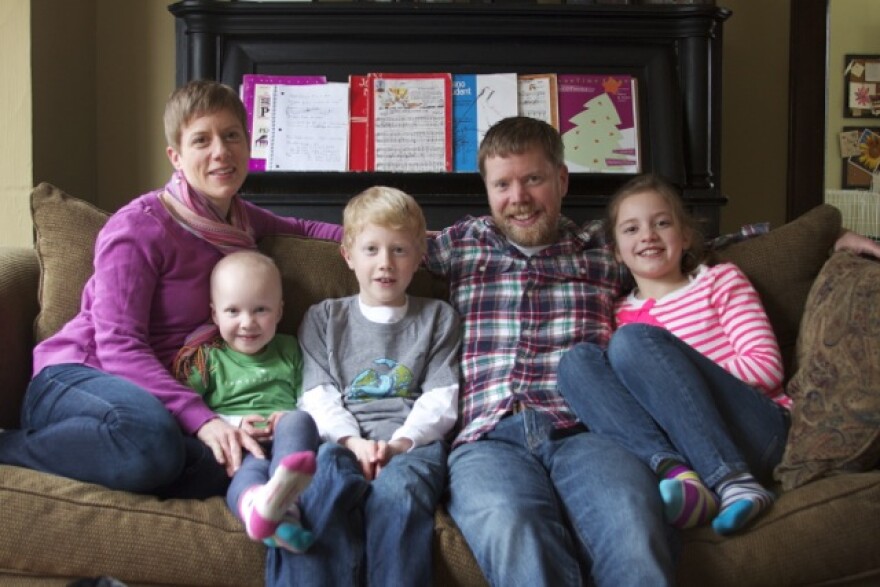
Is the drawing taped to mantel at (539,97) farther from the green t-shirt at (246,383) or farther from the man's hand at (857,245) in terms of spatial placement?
the green t-shirt at (246,383)

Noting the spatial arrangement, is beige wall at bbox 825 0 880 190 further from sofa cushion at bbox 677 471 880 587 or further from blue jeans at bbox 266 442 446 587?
blue jeans at bbox 266 442 446 587

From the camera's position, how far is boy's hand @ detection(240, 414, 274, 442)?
166 centimetres

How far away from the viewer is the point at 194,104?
186 centimetres

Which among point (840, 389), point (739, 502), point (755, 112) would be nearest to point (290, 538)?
point (739, 502)

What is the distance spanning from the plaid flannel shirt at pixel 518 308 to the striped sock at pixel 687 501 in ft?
1.04

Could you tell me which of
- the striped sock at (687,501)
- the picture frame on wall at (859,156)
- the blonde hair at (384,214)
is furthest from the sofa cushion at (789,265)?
the picture frame on wall at (859,156)

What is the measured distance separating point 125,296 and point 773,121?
2727mm

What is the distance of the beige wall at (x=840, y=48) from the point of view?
12.3ft

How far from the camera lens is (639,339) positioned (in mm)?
1706

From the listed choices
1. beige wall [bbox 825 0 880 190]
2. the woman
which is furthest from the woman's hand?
beige wall [bbox 825 0 880 190]

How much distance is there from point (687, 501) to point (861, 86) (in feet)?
9.99

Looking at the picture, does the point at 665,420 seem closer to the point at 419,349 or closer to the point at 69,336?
the point at 419,349

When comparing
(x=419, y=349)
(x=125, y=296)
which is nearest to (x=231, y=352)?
(x=125, y=296)

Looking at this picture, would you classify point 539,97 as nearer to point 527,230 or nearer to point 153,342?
point 527,230
